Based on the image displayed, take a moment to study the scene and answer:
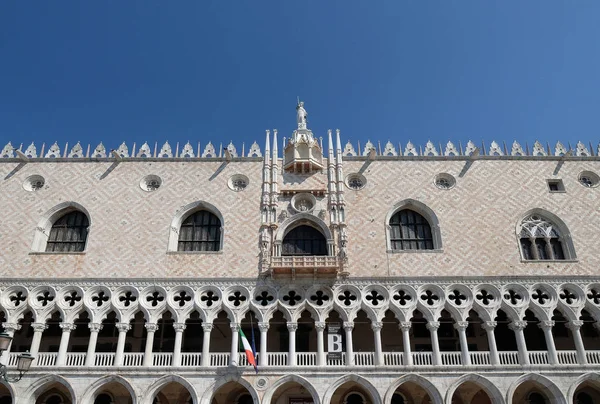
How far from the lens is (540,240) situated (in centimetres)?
1744

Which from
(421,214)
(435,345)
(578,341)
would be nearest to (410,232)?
(421,214)

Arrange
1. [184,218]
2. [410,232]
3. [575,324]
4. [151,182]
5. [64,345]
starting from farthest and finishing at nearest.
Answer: [151,182], [184,218], [410,232], [575,324], [64,345]

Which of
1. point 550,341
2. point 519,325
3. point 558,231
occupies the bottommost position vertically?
point 550,341

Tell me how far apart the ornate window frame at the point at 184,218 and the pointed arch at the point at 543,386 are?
32.7 ft

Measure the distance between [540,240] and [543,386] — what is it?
4962 millimetres

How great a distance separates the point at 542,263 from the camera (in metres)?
16.7

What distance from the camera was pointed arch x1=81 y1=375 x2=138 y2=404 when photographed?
1481cm

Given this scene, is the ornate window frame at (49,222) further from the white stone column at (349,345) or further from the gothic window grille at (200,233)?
the white stone column at (349,345)

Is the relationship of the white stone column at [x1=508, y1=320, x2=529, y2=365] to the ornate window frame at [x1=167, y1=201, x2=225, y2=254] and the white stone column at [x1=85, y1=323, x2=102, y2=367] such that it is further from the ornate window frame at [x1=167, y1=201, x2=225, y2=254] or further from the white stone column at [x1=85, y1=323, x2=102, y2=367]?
the white stone column at [x1=85, y1=323, x2=102, y2=367]

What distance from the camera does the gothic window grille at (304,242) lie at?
1738 centimetres

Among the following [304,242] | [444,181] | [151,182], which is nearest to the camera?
[304,242]

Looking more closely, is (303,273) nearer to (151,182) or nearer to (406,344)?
(406,344)

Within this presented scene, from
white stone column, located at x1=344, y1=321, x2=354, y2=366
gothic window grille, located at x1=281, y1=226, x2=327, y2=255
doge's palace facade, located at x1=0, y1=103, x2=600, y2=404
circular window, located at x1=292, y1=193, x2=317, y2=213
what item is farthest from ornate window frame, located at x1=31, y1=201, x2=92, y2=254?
white stone column, located at x1=344, y1=321, x2=354, y2=366

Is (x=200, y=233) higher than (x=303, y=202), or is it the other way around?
(x=303, y=202)
